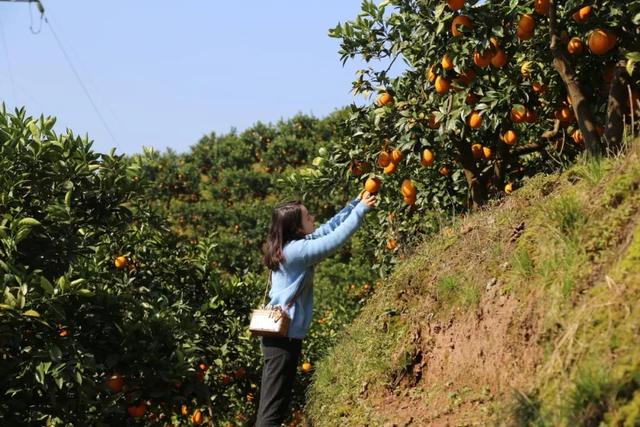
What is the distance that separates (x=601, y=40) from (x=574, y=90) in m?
0.32

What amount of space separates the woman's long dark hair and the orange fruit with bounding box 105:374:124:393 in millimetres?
1266

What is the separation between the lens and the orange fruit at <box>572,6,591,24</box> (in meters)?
4.45

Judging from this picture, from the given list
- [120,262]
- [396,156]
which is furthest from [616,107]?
[120,262]

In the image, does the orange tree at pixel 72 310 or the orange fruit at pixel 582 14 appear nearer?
the orange tree at pixel 72 310

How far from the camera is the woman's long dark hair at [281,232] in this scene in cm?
428

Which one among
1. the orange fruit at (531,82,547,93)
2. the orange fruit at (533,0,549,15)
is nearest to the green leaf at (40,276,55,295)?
the orange fruit at (533,0,549,15)

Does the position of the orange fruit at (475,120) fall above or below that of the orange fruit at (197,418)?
above

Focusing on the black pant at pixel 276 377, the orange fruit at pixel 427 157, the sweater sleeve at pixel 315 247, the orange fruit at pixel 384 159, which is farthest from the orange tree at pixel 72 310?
the orange fruit at pixel 427 157

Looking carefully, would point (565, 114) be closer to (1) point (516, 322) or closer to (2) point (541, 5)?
(2) point (541, 5)

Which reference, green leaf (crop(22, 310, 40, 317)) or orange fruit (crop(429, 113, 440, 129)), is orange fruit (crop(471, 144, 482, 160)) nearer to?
orange fruit (crop(429, 113, 440, 129))

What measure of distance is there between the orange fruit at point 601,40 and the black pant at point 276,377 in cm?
239

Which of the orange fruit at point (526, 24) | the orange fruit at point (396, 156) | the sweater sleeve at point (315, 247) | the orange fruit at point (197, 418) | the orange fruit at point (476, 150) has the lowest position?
the orange fruit at point (197, 418)

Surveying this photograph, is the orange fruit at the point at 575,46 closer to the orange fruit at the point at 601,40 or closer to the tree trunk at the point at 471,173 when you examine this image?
the orange fruit at the point at 601,40

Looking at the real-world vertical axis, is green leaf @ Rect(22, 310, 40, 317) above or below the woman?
above
